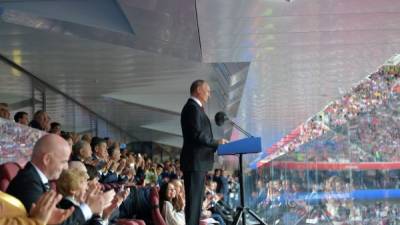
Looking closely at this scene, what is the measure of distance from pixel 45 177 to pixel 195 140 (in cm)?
191

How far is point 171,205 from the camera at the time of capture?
6.38 meters

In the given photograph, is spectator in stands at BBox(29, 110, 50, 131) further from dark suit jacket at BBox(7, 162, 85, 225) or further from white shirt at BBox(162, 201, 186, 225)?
dark suit jacket at BBox(7, 162, 85, 225)

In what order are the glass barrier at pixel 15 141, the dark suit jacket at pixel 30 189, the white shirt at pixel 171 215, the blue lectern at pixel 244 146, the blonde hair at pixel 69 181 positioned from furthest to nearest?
the glass barrier at pixel 15 141 < the white shirt at pixel 171 215 < the blue lectern at pixel 244 146 < the blonde hair at pixel 69 181 < the dark suit jacket at pixel 30 189

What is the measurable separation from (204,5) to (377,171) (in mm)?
6297

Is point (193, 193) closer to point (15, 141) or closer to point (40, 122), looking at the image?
point (15, 141)

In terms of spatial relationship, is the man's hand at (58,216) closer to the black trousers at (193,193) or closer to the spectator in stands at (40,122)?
the black trousers at (193,193)

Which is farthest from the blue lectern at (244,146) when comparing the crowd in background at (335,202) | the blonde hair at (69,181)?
the crowd in background at (335,202)

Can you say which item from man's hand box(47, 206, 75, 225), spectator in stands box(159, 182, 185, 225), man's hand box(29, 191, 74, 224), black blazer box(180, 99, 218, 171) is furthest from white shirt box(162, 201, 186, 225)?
man's hand box(29, 191, 74, 224)

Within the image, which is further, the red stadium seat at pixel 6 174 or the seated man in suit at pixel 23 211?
the red stadium seat at pixel 6 174

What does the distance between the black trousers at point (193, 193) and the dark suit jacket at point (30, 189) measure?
1.93m

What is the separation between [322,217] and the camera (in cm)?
1027

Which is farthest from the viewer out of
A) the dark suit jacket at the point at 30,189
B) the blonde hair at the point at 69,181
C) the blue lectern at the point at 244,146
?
the blue lectern at the point at 244,146

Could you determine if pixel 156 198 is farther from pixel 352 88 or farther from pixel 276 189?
pixel 276 189

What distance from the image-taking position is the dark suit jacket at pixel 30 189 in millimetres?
2670
